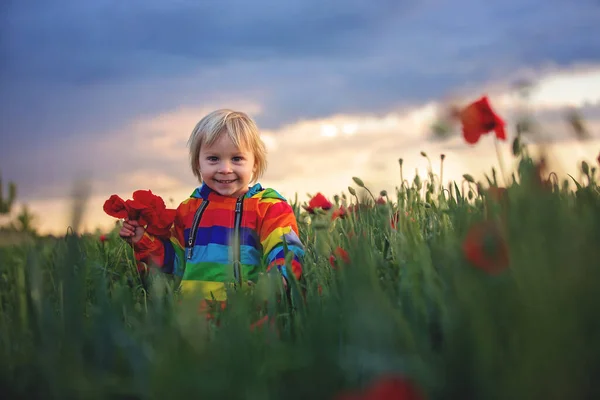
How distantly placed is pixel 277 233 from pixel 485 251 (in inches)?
75.7

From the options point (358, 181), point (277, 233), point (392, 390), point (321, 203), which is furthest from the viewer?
point (321, 203)

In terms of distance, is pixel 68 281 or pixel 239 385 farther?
pixel 68 281

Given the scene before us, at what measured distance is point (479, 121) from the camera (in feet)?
6.57

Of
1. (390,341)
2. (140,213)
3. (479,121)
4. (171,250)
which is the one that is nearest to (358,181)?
(479,121)

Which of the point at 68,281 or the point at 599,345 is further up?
the point at 68,281

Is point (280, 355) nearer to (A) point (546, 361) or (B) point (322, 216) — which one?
(A) point (546, 361)

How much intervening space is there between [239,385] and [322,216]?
2.22m

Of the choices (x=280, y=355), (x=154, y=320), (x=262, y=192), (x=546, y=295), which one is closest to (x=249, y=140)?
(x=262, y=192)

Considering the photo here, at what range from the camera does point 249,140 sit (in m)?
3.06

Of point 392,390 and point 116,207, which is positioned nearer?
point 392,390

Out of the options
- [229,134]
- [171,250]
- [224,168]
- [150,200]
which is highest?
[229,134]

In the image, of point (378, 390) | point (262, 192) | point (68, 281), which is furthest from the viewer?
point (262, 192)

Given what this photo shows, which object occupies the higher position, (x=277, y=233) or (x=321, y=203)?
(x=321, y=203)

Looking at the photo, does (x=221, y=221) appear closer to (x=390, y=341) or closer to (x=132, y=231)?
(x=132, y=231)
